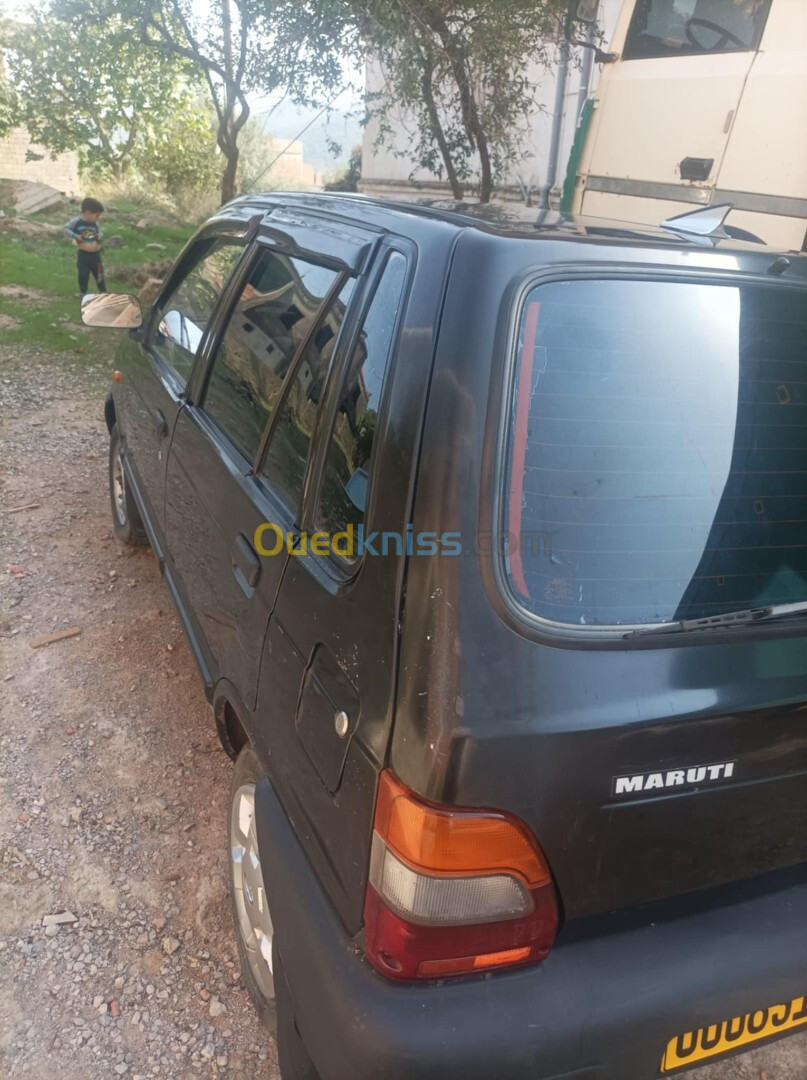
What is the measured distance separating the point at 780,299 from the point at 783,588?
23.9 inches

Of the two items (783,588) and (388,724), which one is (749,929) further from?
(388,724)

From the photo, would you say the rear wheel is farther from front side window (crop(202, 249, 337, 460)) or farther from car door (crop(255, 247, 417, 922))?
front side window (crop(202, 249, 337, 460))

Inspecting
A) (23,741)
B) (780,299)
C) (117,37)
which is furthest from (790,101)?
(117,37)

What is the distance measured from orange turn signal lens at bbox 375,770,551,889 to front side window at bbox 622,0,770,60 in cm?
460

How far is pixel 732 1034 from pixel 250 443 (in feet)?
5.75

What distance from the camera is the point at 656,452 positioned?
1.54 m

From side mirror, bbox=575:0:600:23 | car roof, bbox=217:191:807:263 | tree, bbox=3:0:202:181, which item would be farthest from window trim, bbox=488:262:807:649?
tree, bbox=3:0:202:181

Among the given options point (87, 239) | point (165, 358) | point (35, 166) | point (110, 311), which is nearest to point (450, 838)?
point (165, 358)

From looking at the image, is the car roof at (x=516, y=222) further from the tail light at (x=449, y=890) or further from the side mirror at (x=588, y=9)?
the side mirror at (x=588, y=9)

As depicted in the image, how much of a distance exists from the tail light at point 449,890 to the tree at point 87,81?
10972 millimetres

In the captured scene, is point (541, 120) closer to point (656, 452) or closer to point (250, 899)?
point (656, 452)

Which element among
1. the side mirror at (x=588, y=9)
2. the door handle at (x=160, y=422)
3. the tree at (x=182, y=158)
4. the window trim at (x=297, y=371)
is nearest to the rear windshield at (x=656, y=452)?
the window trim at (x=297, y=371)

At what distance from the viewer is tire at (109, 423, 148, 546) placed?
4.17m

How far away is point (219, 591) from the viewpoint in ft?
7.69
